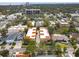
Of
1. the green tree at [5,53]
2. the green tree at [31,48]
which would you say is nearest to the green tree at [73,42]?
the green tree at [31,48]

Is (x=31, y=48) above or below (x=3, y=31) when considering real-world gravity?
below

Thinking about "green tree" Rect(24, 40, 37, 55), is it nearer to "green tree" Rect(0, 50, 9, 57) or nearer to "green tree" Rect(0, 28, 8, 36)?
→ "green tree" Rect(0, 50, 9, 57)

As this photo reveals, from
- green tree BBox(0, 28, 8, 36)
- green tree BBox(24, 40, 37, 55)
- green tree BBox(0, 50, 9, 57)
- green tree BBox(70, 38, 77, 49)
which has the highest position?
green tree BBox(0, 28, 8, 36)

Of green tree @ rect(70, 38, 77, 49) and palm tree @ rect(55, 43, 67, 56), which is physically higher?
green tree @ rect(70, 38, 77, 49)

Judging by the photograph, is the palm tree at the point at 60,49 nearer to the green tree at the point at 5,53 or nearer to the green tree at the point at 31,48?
the green tree at the point at 31,48

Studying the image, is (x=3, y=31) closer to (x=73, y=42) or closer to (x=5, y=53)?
(x=5, y=53)

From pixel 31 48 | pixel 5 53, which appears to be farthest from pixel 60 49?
pixel 5 53

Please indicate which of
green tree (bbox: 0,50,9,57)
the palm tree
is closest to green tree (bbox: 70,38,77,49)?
the palm tree

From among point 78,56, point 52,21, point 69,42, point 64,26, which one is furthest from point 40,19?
point 78,56

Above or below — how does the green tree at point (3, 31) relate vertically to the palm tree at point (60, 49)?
above

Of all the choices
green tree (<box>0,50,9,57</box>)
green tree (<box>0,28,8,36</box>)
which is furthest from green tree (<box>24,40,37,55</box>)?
green tree (<box>0,28,8,36</box>)

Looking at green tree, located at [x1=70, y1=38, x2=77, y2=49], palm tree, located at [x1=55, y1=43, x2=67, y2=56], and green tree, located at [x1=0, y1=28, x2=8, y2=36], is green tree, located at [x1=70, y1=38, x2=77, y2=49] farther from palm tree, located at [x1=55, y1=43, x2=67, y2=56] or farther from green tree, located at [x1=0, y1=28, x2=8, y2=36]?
green tree, located at [x1=0, y1=28, x2=8, y2=36]
